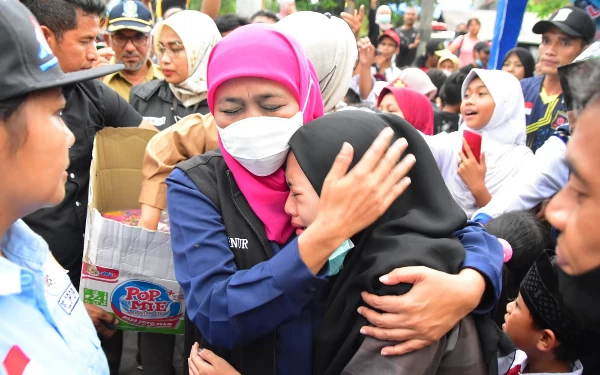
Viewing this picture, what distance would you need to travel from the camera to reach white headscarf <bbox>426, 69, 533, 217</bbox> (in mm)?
3219

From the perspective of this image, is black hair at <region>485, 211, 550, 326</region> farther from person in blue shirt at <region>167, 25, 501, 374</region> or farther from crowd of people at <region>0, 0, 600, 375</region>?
person in blue shirt at <region>167, 25, 501, 374</region>

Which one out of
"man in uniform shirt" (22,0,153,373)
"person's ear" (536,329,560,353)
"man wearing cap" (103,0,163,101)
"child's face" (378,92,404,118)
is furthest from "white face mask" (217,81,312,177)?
"man wearing cap" (103,0,163,101)

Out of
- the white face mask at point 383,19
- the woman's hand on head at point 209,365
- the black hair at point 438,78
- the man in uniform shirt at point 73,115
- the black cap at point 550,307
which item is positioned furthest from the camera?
the white face mask at point 383,19

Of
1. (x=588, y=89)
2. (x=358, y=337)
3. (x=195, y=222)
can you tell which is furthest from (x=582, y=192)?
(x=195, y=222)

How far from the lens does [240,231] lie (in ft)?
5.21

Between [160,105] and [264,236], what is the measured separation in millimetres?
2309

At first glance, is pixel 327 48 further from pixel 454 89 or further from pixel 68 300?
pixel 454 89

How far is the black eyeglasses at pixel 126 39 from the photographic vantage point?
4402 millimetres

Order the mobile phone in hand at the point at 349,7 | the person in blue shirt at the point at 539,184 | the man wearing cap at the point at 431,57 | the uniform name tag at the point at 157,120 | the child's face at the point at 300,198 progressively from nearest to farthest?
1. the child's face at the point at 300,198
2. the person in blue shirt at the point at 539,184
3. the uniform name tag at the point at 157,120
4. the mobile phone in hand at the point at 349,7
5. the man wearing cap at the point at 431,57

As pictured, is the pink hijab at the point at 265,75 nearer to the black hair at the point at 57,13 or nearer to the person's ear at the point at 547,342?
the person's ear at the point at 547,342

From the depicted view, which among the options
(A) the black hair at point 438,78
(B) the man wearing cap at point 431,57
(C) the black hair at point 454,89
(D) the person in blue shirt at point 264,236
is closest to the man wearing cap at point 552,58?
(C) the black hair at point 454,89

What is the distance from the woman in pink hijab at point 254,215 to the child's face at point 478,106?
1970 mm

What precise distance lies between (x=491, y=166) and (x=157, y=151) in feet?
6.69

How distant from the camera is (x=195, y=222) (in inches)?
61.3
